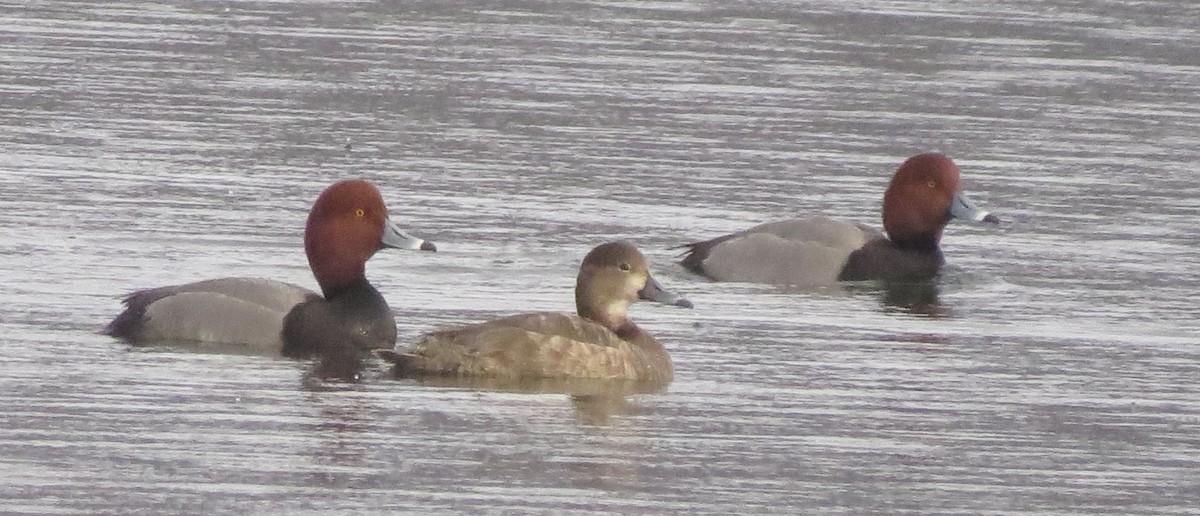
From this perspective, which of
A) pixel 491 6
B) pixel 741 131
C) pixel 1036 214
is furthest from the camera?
pixel 491 6

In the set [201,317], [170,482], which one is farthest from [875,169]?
[170,482]

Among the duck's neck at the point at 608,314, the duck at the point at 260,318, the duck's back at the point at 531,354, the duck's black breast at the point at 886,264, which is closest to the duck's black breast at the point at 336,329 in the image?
the duck at the point at 260,318

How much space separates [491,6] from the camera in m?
26.2

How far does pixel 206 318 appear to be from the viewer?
1120 centimetres

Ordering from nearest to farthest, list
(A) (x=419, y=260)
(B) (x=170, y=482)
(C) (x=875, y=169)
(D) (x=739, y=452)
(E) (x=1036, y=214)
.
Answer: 1. (B) (x=170, y=482)
2. (D) (x=739, y=452)
3. (A) (x=419, y=260)
4. (E) (x=1036, y=214)
5. (C) (x=875, y=169)

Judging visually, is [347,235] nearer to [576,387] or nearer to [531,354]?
[531,354]

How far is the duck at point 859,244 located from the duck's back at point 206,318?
10.2 ft

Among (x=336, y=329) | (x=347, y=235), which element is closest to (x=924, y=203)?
(x=347, y=235)

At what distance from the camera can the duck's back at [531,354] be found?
10555 millimetres

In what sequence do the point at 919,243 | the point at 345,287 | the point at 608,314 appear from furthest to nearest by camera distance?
the point at 919,243 → the point at 345,287 → the point at 608,314

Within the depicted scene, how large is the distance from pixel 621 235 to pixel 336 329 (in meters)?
3.70

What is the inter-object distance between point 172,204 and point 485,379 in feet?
15.3

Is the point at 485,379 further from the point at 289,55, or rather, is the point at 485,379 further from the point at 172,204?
the point at 289,55

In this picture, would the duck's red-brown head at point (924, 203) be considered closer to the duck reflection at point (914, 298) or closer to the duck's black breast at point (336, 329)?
the duck reflection at point (914, 298)
